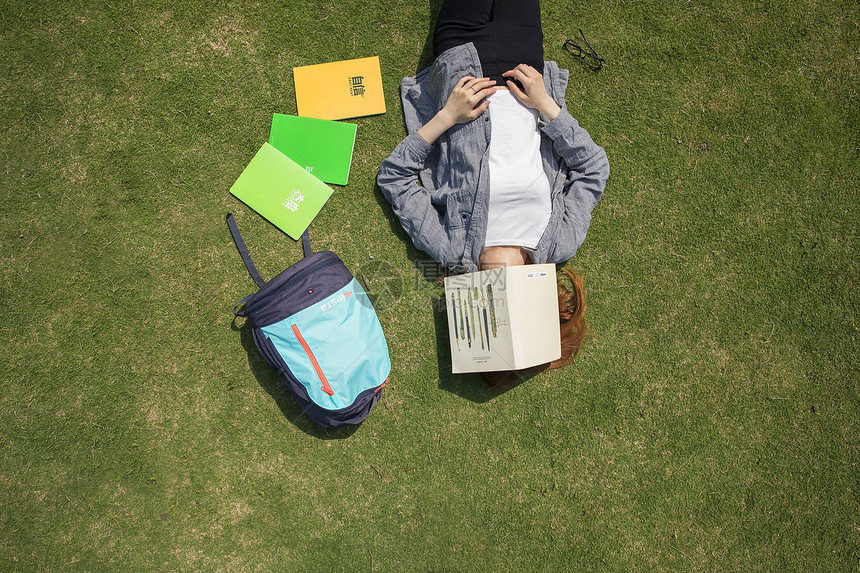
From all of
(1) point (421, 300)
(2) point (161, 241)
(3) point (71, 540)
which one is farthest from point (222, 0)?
(3) point (71, 540)

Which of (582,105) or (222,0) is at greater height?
(222,0)

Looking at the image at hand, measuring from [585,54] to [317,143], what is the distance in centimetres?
180

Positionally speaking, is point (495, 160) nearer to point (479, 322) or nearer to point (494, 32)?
point (494, 32)

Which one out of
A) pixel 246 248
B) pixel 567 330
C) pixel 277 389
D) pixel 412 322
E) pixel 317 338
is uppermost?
pixel 246 248

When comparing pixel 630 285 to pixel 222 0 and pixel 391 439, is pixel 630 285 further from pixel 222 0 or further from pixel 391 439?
pixel 222 0

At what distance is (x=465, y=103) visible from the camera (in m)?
2.36

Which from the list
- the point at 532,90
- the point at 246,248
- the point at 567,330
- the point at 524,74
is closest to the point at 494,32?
the point at 524,74

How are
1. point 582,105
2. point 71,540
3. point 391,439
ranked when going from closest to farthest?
point 71,540 < point 391,439 < point 582,105

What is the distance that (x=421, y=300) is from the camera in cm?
268

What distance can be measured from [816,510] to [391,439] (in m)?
2.73

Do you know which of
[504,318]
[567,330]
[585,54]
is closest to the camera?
[504,318]

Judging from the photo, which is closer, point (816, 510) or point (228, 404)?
point (228, 404)

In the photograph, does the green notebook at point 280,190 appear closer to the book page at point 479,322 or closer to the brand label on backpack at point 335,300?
the brand label on backpack at point 335,300

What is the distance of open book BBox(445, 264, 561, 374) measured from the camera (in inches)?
84.1
